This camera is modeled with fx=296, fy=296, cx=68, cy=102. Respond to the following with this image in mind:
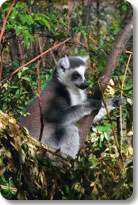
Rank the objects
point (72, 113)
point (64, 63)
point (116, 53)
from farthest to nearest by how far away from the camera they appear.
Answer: point (64, 63)
point (72, 113)
point (116, 53)

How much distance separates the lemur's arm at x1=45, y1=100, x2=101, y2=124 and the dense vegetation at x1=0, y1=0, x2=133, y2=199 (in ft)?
0.72

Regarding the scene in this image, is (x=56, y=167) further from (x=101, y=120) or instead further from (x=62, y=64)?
(x=62, y=64)

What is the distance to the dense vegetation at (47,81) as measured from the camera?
8.16 feet

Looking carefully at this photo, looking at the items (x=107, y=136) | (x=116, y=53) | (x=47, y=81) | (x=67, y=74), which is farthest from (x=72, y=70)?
(x=107, y=136)

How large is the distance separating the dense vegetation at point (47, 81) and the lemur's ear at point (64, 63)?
8 cm

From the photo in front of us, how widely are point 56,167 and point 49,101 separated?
1.19 metres

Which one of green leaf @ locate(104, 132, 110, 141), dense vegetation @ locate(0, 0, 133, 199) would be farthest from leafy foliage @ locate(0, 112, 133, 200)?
green leaf @ locate(104, 132, 110, 141)

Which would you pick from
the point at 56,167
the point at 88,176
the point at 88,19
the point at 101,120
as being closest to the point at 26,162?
the point at 56,167

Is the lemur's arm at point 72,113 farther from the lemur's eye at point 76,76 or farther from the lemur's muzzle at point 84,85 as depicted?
the lemur's eye at point 76,76

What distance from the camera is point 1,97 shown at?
148 inches

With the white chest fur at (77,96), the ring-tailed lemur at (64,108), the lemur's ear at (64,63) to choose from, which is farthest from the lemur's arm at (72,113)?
the lemur's ear at (64,63)

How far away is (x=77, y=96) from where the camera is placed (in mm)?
3768

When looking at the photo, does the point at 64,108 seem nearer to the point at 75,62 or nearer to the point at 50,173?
the point at 75,62

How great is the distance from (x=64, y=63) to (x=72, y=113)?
2.13 feet
